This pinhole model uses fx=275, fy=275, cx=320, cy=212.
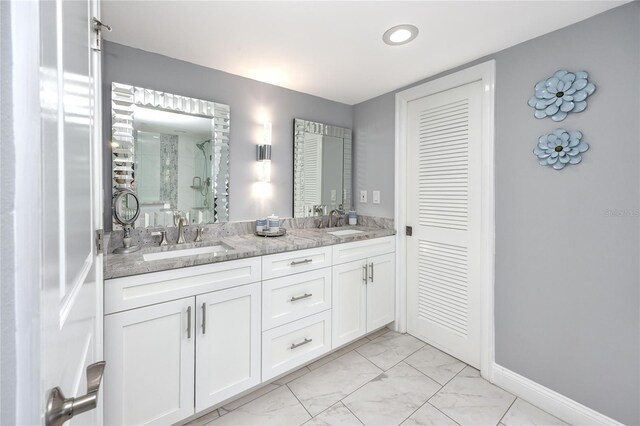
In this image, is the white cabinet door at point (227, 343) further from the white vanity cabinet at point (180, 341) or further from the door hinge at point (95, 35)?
the door hinge at point (95, 35)

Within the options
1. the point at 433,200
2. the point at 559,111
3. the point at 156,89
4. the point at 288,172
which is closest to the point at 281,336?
the point at 288,172

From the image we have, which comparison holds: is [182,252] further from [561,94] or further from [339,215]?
[561,94]

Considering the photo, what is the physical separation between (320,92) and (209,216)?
1.56 m

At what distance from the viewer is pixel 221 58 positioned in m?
1.96

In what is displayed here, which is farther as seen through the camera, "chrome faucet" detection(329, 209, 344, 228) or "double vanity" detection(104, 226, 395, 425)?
"chrome faucet" detection(329, 209, 344, 228)

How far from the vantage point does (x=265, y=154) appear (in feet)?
7.56

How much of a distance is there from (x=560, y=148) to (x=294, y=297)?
1.85m

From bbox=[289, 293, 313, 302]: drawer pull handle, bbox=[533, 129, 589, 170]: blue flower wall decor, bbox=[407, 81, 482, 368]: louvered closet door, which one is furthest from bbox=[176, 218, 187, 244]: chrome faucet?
bbox=[533, 129, 589, 170]: blue flower wall decor

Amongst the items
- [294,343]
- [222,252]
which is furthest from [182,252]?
[294,343]

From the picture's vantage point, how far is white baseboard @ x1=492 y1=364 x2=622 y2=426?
1.50 metres

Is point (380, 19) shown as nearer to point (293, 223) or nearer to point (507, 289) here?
point (293, 223)

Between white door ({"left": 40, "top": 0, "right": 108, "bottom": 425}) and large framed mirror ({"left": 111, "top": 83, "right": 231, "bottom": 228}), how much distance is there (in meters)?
1.20

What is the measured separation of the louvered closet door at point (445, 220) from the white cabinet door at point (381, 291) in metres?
0.16

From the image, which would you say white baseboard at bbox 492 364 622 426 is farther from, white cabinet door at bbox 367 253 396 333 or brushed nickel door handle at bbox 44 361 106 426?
brushed nickel door handle at bbox 44 361 106 426
